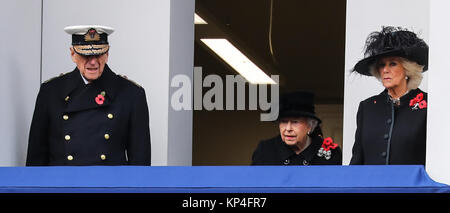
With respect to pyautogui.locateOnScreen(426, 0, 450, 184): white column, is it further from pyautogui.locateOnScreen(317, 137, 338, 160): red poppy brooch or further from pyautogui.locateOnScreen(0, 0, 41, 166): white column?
pyautogui.locateOnScreen(0, 0, 41, 166): white column

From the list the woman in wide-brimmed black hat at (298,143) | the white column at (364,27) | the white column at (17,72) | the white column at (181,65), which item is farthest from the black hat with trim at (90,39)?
the white column at (364,27)

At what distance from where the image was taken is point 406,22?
22.5ft

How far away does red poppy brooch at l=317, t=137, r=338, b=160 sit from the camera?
676 cm

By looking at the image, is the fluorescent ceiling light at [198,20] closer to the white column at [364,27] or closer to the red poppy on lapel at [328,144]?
the white column at [364,27]

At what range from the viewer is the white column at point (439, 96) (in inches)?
180

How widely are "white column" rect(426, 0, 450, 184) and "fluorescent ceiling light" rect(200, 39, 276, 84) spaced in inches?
123

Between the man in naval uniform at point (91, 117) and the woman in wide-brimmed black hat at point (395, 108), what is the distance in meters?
1.23

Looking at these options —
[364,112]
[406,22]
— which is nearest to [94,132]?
[364,112]

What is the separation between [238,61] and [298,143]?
1530 millimetres
